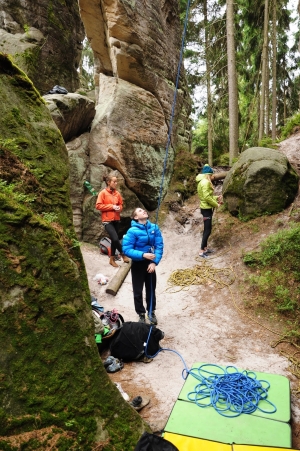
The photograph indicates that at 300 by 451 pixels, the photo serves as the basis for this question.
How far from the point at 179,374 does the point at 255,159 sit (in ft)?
21.7

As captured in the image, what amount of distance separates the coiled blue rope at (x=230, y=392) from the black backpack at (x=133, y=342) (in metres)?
0.81

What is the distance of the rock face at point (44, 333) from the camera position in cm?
225

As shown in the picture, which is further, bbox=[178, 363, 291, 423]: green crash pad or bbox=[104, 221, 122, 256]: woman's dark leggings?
bbox=[104, 221, 122, 256]: woman's dark leggings

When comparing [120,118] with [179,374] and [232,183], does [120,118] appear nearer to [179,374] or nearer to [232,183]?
[232,183]

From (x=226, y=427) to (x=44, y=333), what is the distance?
2153mm

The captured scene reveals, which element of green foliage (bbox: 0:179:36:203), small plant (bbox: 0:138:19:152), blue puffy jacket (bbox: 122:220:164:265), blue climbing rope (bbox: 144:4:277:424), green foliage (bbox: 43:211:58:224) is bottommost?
blue climbing rope (bbox: 144:4:277:424)

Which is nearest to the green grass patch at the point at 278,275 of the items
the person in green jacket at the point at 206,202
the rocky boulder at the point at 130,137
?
the person in green jacket at the point at 206,202

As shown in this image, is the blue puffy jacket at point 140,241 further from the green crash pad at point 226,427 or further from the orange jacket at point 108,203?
the orange jacket at point 108,203

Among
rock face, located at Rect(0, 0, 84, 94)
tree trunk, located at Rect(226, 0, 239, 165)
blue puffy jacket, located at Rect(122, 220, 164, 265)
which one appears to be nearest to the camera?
blue puffy jacket, located at Rect(122, 220, 164, 265)

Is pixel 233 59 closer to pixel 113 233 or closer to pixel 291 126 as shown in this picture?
pixel 291 126

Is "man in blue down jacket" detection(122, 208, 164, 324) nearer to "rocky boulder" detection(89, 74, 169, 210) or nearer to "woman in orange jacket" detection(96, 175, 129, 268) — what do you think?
"woman in orange jacket" detection(96, 175, 129, 268)

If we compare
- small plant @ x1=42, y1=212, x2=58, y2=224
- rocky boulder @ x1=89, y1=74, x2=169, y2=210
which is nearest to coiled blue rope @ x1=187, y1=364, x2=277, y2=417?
small plant @ x1=42, y1=212, x2=58, y2=224

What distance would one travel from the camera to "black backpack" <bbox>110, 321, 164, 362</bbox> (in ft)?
14.9

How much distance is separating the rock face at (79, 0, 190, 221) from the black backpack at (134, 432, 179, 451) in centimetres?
839
